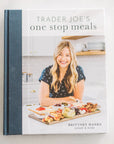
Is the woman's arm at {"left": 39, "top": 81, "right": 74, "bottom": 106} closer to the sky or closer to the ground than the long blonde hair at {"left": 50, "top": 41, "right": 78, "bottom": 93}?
closer to the ground

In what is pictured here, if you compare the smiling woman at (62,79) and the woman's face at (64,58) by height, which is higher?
the woman's face at (64,58)

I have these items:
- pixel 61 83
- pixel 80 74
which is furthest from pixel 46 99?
pixel 80 74

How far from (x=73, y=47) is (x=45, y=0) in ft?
1.14

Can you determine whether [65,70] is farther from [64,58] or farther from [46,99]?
[46,99]

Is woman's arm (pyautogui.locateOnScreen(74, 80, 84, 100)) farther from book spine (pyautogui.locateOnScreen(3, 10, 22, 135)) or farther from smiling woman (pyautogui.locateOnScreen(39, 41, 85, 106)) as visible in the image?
book spine (pyautogui.locateOnScreen(3, 10, 22, 135))

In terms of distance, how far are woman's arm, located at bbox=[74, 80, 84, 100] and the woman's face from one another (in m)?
0.13

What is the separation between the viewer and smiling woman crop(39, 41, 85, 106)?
1002mm

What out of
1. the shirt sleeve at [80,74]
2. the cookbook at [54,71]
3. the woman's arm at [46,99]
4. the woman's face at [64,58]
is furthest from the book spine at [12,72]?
the shirt sleeve at [80,74]

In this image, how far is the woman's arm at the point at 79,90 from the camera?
1.00 m

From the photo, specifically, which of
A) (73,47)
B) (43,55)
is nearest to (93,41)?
(73,47)

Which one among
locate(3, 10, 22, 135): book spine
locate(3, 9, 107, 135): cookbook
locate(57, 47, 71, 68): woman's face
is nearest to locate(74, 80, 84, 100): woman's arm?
locate(3, 9, 107, 135): cookbook

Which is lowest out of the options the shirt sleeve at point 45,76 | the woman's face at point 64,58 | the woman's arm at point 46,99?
the woman's arm at point 46,99

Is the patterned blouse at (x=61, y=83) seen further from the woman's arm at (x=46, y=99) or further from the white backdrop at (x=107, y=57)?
the white backdrop at (x=107, y=57)

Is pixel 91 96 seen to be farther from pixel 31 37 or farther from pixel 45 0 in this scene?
pixel 45 0
